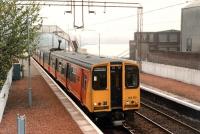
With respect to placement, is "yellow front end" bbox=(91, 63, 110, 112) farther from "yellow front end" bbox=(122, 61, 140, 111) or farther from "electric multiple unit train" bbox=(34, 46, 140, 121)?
"yellow front end" bbox=(122, 61, 140, 111)

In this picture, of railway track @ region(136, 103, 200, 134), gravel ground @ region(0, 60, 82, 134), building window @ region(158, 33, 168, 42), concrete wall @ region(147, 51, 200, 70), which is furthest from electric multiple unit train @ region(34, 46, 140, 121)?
building window @ region(158, 33, 168, 42)

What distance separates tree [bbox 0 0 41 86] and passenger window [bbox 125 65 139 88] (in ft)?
19.9

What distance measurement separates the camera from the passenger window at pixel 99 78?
16.6m

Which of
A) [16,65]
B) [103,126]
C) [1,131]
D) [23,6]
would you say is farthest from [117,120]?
[16,65]

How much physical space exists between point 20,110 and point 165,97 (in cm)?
938

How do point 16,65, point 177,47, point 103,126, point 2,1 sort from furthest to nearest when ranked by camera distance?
point 177,47 < point 16,65 < point 2,1 < point 103,126

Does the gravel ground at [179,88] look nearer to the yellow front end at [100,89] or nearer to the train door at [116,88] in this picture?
the train door at [116,88]

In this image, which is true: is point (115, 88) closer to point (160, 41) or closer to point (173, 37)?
point (160, 41)

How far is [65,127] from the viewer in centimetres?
1570

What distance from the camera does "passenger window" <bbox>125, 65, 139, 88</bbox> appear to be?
1709cm

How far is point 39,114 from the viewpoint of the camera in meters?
18.2

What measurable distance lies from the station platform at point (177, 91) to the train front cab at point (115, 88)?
15.5ft

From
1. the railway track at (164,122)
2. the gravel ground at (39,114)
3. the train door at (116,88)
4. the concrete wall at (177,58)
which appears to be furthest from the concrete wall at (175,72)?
the train door at (116,88)

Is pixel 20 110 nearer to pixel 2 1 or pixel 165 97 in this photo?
pixel 2 1
